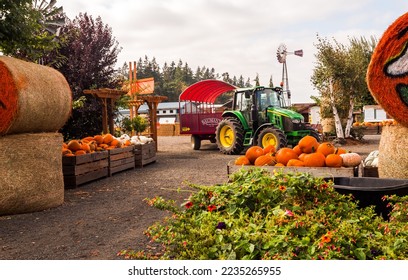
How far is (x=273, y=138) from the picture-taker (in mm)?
11727

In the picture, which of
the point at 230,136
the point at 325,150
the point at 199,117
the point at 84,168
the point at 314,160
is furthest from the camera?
the point at 199,117

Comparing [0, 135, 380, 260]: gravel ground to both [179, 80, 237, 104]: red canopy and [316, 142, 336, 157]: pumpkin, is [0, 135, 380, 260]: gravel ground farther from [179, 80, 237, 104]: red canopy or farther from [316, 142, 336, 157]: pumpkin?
[179, 80, 237, 104]: red canopy

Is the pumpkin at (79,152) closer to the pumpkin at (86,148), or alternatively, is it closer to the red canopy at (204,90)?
the pumpkin at (86,148)

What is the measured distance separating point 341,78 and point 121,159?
1155 centimetres

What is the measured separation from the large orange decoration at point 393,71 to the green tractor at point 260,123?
645cm

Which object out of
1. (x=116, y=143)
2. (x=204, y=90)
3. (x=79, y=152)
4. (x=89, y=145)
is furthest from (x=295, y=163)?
(x=204, y=90)

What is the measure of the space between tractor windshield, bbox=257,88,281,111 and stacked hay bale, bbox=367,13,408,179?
7624mm

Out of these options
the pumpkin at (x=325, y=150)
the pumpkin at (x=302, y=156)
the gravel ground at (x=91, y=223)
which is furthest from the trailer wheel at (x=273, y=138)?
the pumpkin at (x=302, y=156)

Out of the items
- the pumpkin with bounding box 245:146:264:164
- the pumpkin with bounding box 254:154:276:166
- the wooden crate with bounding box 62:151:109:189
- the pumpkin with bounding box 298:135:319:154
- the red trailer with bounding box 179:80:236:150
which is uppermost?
the red trailer with bounding box 179:80:236:150

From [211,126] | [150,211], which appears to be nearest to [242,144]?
[211,126]

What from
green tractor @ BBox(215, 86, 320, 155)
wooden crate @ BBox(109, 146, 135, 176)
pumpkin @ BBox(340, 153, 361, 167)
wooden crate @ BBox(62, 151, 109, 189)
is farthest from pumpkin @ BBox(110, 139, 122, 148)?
pumpkin @ BBox(340, 153, 361, 167)

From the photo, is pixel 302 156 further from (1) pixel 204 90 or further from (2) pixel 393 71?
(1) pixel 204 90

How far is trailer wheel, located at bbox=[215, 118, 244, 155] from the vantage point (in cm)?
1292
